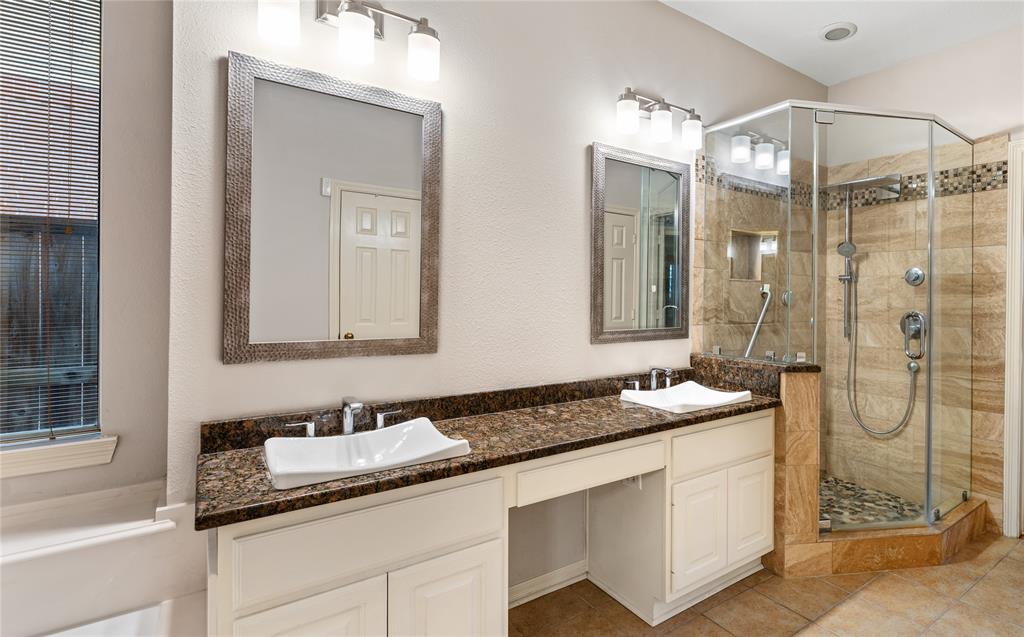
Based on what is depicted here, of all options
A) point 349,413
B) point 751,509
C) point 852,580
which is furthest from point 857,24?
point 349,413

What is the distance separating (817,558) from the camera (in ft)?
7.38

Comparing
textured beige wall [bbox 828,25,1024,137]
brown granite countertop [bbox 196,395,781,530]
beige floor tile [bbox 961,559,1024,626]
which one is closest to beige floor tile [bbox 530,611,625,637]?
brown granite countertop [bbox 196,395,781,530]

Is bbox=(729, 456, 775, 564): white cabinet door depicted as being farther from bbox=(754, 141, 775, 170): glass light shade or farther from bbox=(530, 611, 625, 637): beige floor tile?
bbox=(754, 141, 775, 170): glass light shade

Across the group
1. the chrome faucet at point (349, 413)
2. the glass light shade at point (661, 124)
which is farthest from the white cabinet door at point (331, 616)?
the glass light shade at point (661, 124)

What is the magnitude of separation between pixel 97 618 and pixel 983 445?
12.9ft

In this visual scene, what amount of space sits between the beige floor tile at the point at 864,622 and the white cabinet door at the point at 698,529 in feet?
1.39

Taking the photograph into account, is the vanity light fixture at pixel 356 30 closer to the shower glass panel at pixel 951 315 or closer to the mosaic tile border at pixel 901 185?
the mosaic tile border at pixel 901 185

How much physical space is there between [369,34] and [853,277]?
2.46 metres

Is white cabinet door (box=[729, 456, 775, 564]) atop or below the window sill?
below

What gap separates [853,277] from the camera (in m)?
2.52

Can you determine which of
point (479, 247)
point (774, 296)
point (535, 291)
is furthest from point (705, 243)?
point (479, 247)

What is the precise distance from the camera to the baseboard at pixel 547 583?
206cm

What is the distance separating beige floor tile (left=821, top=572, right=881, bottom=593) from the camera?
2.16 metres

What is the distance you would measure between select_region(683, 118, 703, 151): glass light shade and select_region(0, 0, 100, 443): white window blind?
2307mm
